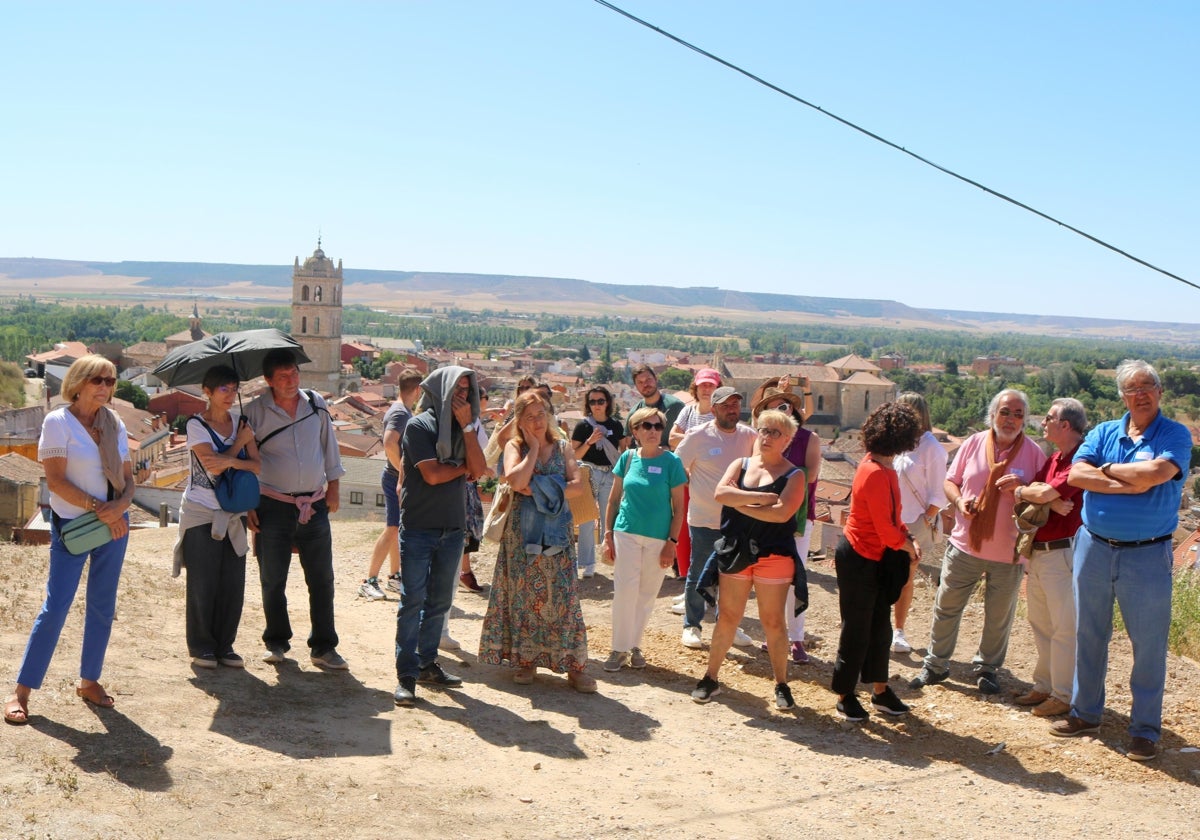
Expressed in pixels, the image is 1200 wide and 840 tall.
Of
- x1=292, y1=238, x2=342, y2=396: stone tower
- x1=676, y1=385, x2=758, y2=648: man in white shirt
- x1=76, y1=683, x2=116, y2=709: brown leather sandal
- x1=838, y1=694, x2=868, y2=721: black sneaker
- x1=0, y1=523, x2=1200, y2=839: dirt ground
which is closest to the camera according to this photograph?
x1=0, y1=523, x2=1200, y2=839: dirt ground

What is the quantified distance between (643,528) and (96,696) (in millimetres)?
2737

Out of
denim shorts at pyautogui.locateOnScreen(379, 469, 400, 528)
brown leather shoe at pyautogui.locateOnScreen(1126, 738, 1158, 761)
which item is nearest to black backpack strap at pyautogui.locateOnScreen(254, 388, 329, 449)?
denim shorts at pyautogui.locateOnScreen(379, 469, 400, 528)

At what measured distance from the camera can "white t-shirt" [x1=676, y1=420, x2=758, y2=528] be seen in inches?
247

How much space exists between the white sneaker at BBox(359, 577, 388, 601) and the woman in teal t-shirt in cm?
213

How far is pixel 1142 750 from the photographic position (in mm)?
4812

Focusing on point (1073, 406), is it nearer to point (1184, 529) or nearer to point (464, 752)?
point (464, 752)

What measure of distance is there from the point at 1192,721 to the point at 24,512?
51.1ft

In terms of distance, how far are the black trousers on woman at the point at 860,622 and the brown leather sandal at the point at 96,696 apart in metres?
3.27

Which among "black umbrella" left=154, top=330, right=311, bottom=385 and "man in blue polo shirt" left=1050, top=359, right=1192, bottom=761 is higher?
"black umbrella" left=154, top=330, right=311, bottom=385

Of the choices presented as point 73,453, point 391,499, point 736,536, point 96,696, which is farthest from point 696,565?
point 73,453

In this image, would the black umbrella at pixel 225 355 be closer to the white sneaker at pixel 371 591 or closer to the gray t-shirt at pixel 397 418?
the gray t-shirt at pixel 397 418

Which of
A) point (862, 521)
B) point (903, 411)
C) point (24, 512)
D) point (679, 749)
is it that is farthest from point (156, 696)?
point (24, 512)

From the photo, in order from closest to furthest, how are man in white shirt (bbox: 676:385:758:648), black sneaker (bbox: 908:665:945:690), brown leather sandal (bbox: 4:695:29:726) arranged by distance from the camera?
brown leather sandal (bbox: 4:695:29:726) < black sneaker (bbox: 908:665:945:690) < man in white shirt (bbox: 676:385:758:648)

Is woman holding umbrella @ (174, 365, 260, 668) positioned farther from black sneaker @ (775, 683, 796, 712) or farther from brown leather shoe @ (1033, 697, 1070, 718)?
brown leather shoe @ (1033, 697, 1070, 718)
